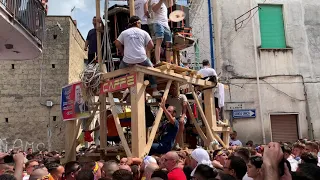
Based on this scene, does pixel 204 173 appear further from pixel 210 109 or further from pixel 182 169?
pixel 210 109

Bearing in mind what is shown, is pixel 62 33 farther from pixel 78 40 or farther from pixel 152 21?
pixel 152 21

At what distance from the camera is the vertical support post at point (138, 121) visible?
7031 millimetres

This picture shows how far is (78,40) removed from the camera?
970 inches

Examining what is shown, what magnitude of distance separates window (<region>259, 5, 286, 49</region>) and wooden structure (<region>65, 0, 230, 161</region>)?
8583mm

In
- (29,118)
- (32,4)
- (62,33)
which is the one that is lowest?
(29,118)

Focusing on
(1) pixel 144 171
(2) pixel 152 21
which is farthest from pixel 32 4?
(1) pixel 144 171

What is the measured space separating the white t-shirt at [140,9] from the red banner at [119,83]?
1.82 metres

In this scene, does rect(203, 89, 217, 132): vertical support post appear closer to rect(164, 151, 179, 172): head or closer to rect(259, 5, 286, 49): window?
rect(164, 151, 179, 172): head

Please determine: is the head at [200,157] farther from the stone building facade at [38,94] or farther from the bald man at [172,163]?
the stone building facade at [38,94]

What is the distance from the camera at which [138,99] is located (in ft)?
23.6

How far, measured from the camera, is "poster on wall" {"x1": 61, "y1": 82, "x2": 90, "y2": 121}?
28.1 ft

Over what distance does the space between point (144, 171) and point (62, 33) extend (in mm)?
18074

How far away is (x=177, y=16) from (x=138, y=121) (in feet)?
11.2

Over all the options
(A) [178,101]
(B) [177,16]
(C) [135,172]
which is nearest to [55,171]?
(C) [135,172]
